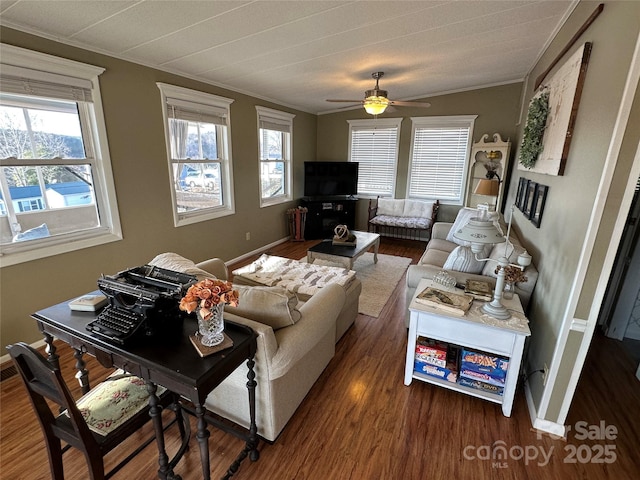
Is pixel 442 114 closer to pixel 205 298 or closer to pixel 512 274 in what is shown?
pixel 512 274

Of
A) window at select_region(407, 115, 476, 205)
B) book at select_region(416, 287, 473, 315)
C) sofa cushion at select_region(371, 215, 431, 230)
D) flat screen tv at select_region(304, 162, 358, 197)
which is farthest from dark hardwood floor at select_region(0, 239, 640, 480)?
flat screen tv at select_region(304, 162, 358, 197)

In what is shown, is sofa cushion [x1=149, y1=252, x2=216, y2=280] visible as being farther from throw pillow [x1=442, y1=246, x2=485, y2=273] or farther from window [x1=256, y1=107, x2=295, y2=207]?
window [x1=256, y1=107, x2=295, y2=207]

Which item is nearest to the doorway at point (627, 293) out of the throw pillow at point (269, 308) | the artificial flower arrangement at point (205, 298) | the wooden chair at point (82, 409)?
the throw pillow at point (269, 308)

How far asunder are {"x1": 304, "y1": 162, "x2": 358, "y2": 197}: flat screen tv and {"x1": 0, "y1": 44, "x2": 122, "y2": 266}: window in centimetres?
353

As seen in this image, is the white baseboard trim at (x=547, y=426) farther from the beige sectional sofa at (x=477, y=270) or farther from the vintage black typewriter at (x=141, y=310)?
the vintage black typewriter at (x=141, y=310)

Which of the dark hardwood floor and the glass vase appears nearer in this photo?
the glass vase

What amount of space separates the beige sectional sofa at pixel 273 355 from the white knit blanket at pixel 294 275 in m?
0.61

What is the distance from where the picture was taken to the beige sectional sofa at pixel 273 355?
4.99ft

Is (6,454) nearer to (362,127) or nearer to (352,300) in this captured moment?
(352,300)

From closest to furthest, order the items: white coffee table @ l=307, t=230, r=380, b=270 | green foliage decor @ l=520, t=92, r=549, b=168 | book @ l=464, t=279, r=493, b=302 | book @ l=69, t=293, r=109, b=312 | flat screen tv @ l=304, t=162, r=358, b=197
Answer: book @ l=69, t=293, r=109, b=312 → book @ l=464, t=279, r=493, b=302 → green foliage decor @ l=520, t=92, r=549, b=168 → white coffee table @ l=307, t=230, r=380, b=270 → flat screen tv @ l=304, t=162, r=358, b=197

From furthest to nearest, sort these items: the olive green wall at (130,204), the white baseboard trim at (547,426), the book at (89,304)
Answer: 1. the olive green wall at (130,204)
2. the white baseboard trim at (547,426)
3. the book at (89,304)

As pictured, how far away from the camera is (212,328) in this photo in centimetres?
131

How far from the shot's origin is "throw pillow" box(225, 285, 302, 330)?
1.61m

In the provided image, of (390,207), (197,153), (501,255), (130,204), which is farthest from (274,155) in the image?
(501,255)
